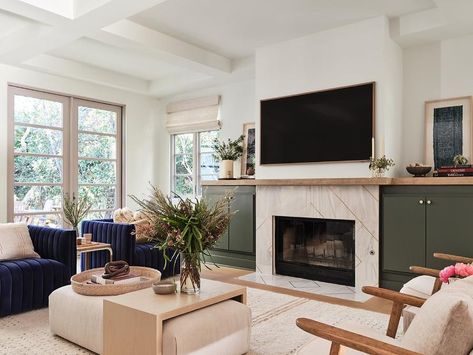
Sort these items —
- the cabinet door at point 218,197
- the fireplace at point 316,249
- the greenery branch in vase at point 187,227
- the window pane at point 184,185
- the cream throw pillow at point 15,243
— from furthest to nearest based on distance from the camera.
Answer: the window pane at point 184,185 → the cabinet door at point 218,197 → the fireplace at point 316,249 → the cream throw pillow at point 15,243 → the greenery branch in vase at point 187,227

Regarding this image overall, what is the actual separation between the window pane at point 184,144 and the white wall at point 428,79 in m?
3.64

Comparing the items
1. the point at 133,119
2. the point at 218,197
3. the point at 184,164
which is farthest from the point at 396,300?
the point at 133,119

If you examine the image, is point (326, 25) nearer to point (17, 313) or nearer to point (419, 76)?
point (419, 76)

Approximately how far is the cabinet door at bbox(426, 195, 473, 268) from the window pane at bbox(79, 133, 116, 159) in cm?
501

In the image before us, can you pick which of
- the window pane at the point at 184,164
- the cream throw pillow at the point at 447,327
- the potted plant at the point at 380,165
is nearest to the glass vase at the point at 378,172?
the potted plant at the point at 380,165

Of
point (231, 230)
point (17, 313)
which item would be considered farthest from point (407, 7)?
point (17, 313)

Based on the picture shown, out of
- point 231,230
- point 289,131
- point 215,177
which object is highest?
point 289,131

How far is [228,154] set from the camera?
597 centimetres

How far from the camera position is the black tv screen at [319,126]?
4.46 metres

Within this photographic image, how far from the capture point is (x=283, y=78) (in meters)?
5.10

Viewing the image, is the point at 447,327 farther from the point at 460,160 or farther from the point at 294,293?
the point at 460,160

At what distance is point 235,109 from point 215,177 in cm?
117

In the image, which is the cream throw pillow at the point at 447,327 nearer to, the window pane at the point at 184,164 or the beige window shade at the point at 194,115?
the beige window shade at the point at 194,115

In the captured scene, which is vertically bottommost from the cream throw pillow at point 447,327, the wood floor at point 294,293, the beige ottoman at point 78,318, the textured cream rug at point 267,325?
the wood floor at point 294,293
